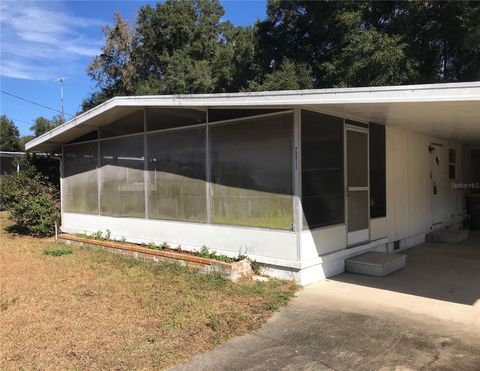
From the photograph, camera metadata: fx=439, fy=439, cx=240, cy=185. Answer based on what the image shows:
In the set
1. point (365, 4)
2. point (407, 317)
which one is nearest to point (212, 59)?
point (365, 4)

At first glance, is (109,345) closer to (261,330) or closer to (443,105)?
(261,330)

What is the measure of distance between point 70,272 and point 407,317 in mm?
5325

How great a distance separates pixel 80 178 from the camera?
1087 centimetres

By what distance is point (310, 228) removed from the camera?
6402mm

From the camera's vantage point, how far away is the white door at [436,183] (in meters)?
10.8

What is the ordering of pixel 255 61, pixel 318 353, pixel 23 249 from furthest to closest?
pixel 255 61 < pixel 23 249 < pixel 318 353

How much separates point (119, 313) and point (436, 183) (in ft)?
28.7

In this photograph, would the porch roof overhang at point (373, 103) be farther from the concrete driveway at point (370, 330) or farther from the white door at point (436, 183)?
the concrete driveway at point (370, 330)

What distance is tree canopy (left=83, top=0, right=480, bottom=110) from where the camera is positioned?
555 inches

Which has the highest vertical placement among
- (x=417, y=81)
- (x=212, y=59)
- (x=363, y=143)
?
(x=212, y=59)

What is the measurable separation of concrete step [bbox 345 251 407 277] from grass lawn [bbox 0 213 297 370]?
1.35m

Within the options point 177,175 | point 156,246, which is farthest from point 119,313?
point 177,175

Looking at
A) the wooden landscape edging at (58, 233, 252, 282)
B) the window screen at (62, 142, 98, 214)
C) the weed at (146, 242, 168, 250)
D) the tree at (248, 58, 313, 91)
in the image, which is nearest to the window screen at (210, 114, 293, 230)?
the wooden landscape edging at (58, 233, 252, 282)

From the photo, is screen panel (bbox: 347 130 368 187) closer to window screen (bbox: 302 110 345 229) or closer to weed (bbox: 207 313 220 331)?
window screen (bbox: 302 110 345 229)
